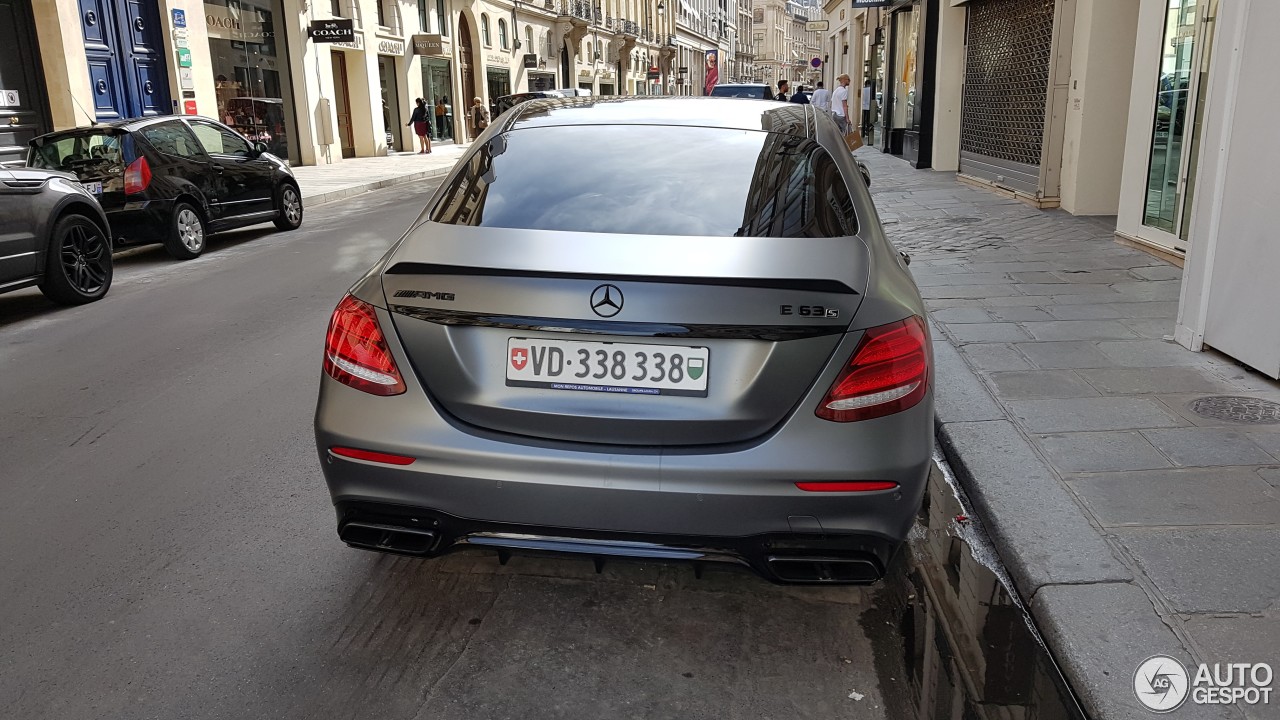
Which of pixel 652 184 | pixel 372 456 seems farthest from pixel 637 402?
pixel 652 184

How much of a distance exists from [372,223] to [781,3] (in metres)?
134

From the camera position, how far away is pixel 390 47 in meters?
30.4

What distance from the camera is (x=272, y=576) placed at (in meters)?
3.36

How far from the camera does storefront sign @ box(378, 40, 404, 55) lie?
29734mm

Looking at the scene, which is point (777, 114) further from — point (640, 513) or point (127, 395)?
point (127, 395)

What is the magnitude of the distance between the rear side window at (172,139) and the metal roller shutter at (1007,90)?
1057 cm

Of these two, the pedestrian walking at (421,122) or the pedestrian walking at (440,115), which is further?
the pedestrian walking at (440,115)

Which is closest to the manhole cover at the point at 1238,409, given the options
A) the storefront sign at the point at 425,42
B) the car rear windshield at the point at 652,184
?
the car rear windshield at the point at 652,184

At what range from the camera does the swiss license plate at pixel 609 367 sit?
2.53m

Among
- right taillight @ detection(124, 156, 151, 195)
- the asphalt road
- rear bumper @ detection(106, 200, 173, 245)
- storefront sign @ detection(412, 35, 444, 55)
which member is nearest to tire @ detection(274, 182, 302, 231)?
rear bumper @ detection(106, 200, 173, 245)

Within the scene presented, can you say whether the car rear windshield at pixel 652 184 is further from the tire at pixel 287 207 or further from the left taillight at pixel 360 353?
the tire at pixel 287 207

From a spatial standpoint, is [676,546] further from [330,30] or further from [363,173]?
[330,30]

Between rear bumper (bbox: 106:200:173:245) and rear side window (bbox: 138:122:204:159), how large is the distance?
70 centimetres

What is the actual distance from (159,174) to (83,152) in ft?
2.57
